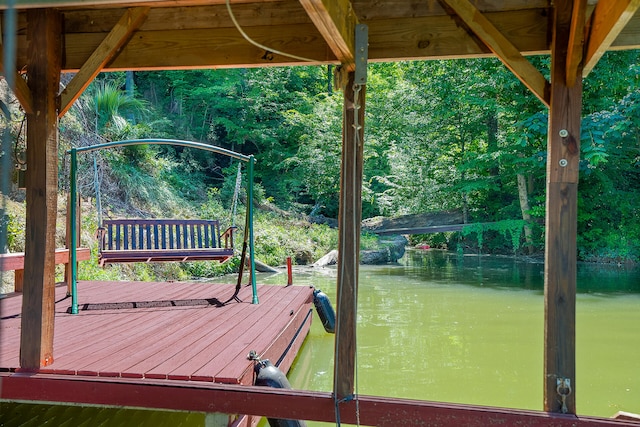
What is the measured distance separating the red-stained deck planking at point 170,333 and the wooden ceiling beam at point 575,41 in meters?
2.33

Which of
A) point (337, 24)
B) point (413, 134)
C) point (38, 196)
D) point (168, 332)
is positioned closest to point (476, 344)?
point (168, 332)

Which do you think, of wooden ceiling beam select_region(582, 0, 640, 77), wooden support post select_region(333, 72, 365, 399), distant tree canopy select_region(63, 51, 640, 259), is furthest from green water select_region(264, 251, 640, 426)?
distant tree canopy select_region(63, 51, 640, 259)

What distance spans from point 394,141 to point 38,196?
58.4ft

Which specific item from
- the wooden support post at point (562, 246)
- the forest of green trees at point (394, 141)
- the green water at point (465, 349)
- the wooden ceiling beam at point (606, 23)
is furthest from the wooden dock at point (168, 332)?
the forest of green trees at point (394, 141)

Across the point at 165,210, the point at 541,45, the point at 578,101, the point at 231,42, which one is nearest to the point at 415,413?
the point at 578,101

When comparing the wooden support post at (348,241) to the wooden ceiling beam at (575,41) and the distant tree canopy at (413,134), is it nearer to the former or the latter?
the wooden ceiling beam at (575,41)

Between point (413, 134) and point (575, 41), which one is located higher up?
point (413, 134)

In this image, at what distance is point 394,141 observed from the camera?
20.6 meters

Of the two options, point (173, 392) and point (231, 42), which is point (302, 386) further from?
point (231, 42)

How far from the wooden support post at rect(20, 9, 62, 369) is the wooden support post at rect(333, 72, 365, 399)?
1.70 m

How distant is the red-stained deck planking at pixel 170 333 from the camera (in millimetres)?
3490

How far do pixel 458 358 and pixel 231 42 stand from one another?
380 centimetres

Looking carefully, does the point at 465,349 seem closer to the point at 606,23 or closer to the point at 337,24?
the point at 606,23

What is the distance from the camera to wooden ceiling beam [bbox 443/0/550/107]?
3086 millimetres
